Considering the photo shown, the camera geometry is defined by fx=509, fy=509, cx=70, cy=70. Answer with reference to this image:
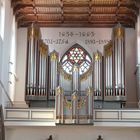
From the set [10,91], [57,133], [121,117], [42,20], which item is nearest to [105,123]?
[121,117]

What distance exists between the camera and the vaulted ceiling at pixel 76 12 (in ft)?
81.0

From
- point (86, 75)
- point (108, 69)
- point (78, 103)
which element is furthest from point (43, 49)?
point (78, 103)

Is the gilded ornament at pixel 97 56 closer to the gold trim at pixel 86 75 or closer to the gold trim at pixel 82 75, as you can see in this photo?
the gold trim at pixel 82 75

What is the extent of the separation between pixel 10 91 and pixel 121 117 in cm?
575

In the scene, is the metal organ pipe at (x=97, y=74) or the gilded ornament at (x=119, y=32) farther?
the gilded ornament at (x=119, y=32)

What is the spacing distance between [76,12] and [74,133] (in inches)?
265

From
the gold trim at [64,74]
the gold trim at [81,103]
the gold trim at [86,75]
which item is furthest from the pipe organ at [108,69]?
the gold trim at [81,103]

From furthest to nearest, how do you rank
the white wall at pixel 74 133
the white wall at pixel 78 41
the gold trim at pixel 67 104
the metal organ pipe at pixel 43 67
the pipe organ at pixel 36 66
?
the white wall at pixel 78 41, the metal organ pipe at pixel 43 67, the pipe organ at pixel 36 66, the white wall at pixel 74 133, the gold trim at pixel 67 104

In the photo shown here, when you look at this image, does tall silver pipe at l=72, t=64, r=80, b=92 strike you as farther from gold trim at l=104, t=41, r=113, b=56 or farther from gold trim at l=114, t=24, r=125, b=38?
gold trim at l=114, t=24, r=125, b=38

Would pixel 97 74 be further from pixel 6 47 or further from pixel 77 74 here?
pixel 6 47

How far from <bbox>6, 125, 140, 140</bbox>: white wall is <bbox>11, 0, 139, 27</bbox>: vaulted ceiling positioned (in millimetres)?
6192

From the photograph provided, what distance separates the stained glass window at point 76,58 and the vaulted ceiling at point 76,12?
1340 millimetres

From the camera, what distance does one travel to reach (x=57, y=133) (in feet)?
72.8

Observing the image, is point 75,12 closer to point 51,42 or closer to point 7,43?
point 51,42
